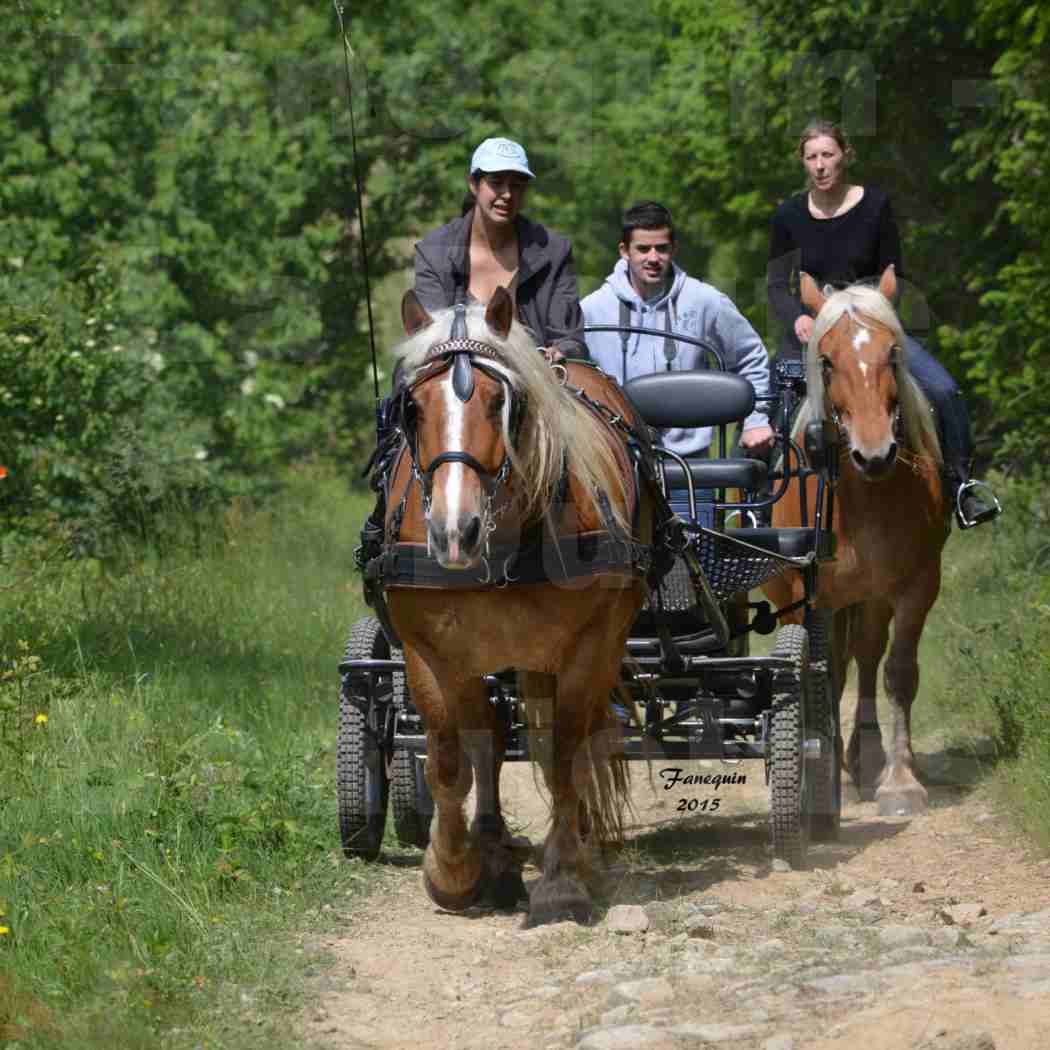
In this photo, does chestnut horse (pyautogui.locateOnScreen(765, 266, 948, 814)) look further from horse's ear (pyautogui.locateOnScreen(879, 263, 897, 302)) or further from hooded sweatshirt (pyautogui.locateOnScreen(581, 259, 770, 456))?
hooded sweatshirt (pyautogui.locateOnScreen(581, 259, 770, 456))

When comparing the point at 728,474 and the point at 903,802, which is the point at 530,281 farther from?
the point at 903,802

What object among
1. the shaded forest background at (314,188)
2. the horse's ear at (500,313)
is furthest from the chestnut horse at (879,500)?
the shaded forest background at (314,188)

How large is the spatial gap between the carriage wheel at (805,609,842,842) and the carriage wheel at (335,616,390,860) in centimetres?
157

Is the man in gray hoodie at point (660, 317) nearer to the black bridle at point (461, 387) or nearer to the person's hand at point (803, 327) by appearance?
the person's hand at point (803, 327)

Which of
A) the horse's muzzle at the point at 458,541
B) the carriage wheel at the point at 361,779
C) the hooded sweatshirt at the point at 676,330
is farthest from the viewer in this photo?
the hooded sweatshirt at the point at 676,330

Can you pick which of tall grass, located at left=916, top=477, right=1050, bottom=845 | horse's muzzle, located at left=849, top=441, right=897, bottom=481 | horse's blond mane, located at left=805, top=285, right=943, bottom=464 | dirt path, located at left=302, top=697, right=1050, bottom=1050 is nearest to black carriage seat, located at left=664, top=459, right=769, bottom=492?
horse's muzzle, located at left=849, top=441, right=897, bottom=481

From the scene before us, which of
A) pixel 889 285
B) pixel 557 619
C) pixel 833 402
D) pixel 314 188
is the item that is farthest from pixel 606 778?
pixel 314 188

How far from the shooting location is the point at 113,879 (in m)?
5.55

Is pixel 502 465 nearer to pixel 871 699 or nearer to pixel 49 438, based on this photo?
pixel 871 699

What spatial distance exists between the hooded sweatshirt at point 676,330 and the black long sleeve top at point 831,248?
1.98 feet

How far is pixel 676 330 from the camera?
7.41 m

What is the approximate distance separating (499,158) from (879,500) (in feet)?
7.91

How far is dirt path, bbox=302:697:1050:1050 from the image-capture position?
163 inches

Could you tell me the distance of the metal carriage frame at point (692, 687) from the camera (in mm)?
6320
